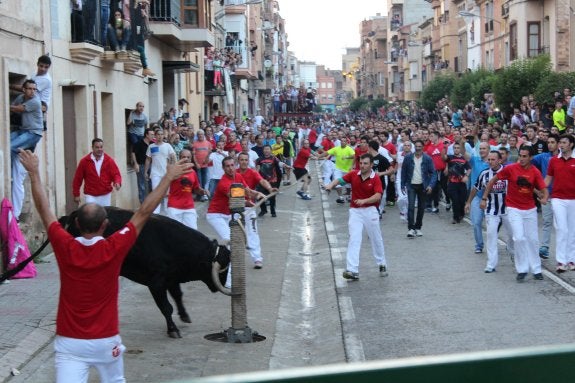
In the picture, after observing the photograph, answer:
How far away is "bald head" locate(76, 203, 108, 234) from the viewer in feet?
18.6

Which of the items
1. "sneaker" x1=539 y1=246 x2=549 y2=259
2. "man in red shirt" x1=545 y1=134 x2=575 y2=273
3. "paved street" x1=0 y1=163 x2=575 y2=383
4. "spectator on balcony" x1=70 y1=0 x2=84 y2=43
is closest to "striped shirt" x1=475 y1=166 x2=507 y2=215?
"man in red shirt" x1=545 y1=134 x2=575 y2=273

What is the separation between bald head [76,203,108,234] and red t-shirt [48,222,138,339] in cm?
9

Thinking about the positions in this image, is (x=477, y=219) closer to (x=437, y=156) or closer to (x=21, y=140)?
(x=21, y=140)

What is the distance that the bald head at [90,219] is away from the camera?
5.66m

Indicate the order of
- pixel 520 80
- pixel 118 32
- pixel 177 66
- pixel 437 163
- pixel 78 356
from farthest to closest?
1. pixel 520 80
2. pixel 177 66
3. pixel 437 163
4. pixel 118 32
5. pixel 78 356

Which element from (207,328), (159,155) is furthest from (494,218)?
(159,155)

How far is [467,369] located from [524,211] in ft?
35.6

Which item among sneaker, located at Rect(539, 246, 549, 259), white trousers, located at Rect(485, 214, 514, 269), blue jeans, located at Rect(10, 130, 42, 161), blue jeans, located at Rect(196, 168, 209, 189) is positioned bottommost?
sneaker, located at Rect(539, 246, 549, 259)

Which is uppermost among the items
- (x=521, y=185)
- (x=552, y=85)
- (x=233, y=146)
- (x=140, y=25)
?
(x=140, y=25)

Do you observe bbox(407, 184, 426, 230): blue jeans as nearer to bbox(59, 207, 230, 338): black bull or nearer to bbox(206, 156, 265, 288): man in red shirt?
bbox(206, 156, 265, 288): man in red shirt

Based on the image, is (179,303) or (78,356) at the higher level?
(78,356)

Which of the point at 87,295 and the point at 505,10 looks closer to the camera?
the point at 87,295

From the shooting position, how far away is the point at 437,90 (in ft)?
225

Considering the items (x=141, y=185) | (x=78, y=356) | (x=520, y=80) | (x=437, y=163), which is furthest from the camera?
(x=520, y=80)
